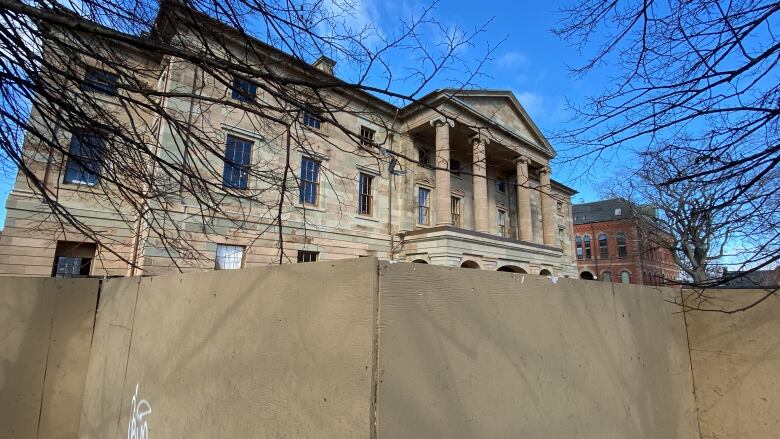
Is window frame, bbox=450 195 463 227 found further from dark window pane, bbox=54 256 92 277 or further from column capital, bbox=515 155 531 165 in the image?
dark window pane, bbox=54 256 92 277

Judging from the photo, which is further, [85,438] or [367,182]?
[367,182]

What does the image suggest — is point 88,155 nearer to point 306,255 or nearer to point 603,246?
point 306,255

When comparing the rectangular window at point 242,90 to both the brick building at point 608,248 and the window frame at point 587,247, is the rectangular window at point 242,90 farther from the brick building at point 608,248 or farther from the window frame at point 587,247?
the window frame at point 587,247

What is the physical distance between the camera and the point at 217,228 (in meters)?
15.7

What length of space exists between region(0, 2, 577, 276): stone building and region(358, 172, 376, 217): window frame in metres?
0.06

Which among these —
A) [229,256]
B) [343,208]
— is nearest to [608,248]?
[343,208]

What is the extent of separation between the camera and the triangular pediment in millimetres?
23797

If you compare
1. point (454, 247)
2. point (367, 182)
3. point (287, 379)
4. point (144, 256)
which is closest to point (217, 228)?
point (144, 256)

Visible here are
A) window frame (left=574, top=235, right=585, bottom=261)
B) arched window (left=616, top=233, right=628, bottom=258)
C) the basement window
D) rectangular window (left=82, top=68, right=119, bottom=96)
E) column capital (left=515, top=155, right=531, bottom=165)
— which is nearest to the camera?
rectangular window (left=82, top=68, right=119, bottom=96)

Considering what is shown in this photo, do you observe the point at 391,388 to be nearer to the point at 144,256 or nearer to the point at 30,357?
the point at 30,357

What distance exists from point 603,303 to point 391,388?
2473 mm

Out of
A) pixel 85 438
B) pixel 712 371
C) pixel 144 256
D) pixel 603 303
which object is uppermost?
pixel 144 256

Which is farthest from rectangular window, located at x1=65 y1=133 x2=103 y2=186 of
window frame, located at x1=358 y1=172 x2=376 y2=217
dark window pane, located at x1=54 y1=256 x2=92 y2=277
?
window frame, located at x1=358 y1=172 x2=376 y2=217

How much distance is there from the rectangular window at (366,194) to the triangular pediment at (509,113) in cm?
737
